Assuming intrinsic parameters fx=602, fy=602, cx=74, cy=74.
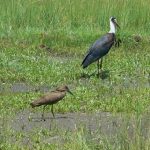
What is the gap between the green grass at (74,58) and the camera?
897cm

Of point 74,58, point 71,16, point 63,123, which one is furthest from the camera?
point 71,16

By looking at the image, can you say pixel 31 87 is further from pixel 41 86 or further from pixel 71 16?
pixel 71 16

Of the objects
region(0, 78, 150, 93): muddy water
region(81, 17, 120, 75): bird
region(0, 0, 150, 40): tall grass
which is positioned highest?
region(0, 0, 150, 40): tall grass

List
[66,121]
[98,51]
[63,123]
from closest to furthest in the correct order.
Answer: [63,123] → [66,121] → [98,51]

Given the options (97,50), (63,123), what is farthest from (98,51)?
(63,123)

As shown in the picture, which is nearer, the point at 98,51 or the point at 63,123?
the point at 63,123

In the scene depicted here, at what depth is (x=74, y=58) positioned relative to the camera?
1370 centimetres

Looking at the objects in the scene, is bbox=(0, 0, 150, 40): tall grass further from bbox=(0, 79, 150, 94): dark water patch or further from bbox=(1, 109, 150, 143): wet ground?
Answer: bbox=(1, 109, 150, 143): wet ground

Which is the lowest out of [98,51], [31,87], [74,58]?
[31,87]

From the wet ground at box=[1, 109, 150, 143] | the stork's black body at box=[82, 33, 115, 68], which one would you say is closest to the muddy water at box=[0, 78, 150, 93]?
the stork's black body at box=[82, 33, 115, 68]

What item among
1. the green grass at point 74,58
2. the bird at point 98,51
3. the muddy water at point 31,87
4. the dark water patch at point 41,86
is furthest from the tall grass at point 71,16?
the muddy water at point 31,87

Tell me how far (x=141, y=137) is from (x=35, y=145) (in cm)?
177

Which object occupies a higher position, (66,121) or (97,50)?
(97,50)

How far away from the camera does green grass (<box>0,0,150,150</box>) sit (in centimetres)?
897
